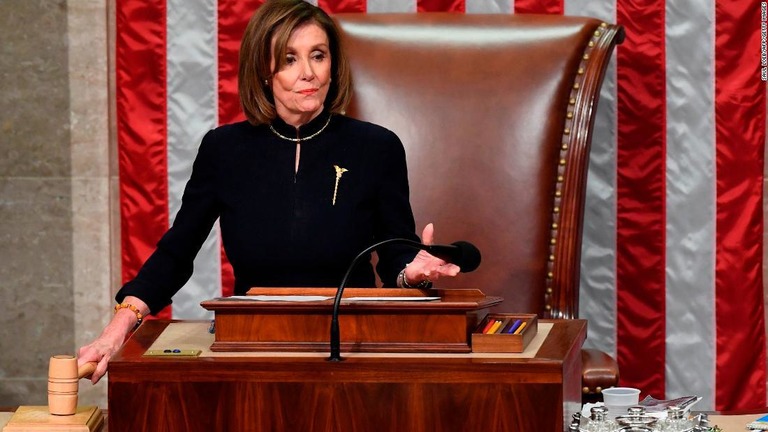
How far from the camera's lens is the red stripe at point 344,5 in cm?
373

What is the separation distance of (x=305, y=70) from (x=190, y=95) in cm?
121

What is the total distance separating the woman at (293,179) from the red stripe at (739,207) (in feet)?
4.52

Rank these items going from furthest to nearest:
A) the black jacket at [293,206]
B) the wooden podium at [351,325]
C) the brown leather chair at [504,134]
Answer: the brown leather chair at [504,134] < the black jacket at [293,206] < the wooden podium at [351,325]

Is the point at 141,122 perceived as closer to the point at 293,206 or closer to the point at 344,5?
the point at 344,5

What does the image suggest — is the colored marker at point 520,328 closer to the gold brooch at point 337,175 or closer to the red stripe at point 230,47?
the gold brooch at point 337,175

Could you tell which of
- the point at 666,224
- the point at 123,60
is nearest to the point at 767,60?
the point at 666,224

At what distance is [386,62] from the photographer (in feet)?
11.3

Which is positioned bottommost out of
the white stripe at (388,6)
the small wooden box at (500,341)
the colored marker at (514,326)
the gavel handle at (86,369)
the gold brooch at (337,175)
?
the gavel handle at (86,369)

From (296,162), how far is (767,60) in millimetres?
1723

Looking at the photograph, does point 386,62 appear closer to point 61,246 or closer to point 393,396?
point 61,246

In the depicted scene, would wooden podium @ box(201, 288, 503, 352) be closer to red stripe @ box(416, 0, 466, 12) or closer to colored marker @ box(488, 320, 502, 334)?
colored marker @ box(488, 320, 502, 334)

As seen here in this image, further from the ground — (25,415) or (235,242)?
(235,242)

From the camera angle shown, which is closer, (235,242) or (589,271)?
(235,242)

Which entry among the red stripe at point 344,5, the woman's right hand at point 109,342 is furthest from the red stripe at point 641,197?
the woman's right hand at point 109,342
